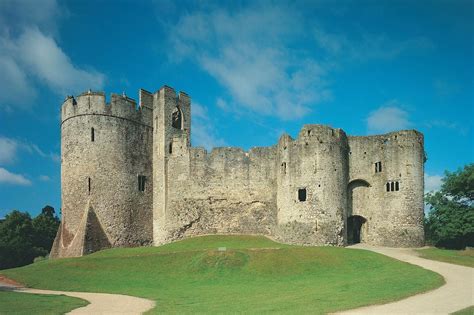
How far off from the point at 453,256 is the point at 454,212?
747cm

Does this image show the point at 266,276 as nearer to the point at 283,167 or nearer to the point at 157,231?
the point at 283,167

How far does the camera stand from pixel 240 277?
29.5 meters

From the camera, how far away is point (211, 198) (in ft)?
146

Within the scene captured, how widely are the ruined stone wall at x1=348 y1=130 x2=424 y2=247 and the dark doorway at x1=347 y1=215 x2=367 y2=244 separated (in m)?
0.94

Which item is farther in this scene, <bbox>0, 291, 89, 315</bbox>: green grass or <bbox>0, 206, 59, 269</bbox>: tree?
<bbox>0, 206, 59, 269</bbox>: tree

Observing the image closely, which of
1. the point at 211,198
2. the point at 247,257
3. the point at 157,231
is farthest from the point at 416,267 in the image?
the point at 157,231

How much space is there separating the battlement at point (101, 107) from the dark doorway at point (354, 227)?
20.5 metres

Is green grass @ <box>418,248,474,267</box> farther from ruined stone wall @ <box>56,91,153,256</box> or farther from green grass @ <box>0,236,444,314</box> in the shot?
ruined stone wall @ <box>56,91,153,256</box>

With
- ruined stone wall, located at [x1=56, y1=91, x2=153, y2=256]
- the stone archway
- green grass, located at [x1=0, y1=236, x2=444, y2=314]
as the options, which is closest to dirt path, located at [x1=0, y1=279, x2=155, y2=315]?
green grass, located at [x1=0, y1=236, x2=444, y2=314]

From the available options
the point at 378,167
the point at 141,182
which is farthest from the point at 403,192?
the point at 141,182

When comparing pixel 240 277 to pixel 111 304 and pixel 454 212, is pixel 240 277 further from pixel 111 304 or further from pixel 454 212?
pixel 454 212

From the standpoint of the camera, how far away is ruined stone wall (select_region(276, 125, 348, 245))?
127 feet

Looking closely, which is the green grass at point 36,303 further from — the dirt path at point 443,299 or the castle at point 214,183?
the castle at point 214,183

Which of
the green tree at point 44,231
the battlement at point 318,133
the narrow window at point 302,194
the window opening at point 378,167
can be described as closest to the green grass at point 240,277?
Result: the narrow window at point 302,194
